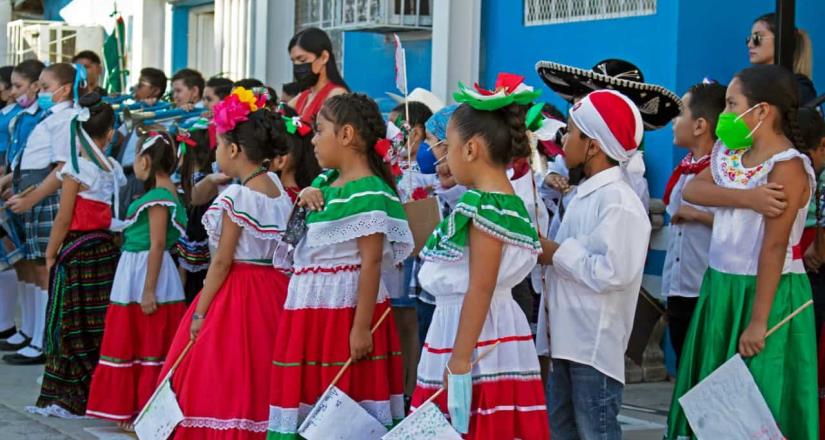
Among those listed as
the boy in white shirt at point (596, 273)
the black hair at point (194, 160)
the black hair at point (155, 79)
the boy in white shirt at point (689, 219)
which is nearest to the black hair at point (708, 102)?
the boy in white shirt at point (689, 219)

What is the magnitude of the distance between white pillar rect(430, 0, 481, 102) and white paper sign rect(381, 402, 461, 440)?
17.5ft

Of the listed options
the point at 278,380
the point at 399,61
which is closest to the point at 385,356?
the point at 278,380

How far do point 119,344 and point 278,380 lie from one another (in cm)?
183

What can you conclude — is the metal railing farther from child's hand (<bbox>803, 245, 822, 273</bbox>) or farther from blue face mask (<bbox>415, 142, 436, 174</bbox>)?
child's hand (<bbox>803, 245, 822, 273</bbox>)

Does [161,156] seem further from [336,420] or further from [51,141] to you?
[336,420]

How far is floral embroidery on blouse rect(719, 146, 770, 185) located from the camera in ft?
15.9

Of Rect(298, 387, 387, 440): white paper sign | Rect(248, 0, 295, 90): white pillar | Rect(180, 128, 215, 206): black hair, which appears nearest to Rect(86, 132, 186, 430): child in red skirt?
Rect(180, 128, 215, 206): black hair

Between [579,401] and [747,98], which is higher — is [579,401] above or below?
below

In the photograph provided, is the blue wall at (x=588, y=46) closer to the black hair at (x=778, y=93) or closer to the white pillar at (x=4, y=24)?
the black hair at (x=778, y=93)

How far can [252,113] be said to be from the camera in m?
5.78

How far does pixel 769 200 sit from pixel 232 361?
2346 millimetres

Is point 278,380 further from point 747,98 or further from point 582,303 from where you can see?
point 747,98

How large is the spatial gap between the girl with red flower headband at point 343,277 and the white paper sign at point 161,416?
514 mm

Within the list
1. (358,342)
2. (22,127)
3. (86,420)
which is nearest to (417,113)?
(358,342)
